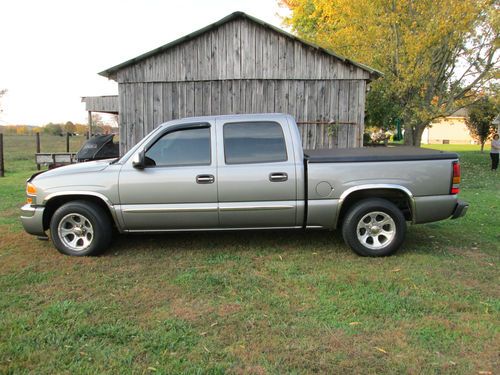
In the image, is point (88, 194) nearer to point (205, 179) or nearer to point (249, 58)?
point (205, 179)

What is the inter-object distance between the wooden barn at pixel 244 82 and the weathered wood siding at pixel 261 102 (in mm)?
26

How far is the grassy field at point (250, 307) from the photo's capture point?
2.94 m

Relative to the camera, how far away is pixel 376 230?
17.0 ft

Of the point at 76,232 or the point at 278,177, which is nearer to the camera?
the point at 278,177

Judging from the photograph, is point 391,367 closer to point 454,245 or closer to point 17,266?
point 454,245

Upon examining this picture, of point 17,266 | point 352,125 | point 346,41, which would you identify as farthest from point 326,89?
point 17,266

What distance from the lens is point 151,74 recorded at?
11.3 m

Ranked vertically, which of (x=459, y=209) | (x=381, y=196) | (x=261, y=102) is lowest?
(x=459, y=209)

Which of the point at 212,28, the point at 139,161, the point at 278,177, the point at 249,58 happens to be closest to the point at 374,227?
the point at 278,177

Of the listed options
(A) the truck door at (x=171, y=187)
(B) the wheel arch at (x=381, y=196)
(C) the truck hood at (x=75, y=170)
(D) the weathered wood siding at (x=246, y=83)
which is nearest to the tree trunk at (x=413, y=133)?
(D) the weathered wood siding at (x=246, y=83)

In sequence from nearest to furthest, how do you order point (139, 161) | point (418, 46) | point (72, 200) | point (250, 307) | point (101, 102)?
point (250, 307), point (139, 161), point (72, 200), point (418, 46), point (101, 102)

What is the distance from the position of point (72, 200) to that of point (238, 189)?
6.95 ft

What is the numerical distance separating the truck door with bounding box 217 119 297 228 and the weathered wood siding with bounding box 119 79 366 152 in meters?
6.28

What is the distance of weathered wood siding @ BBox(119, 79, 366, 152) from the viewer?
1123 cm
